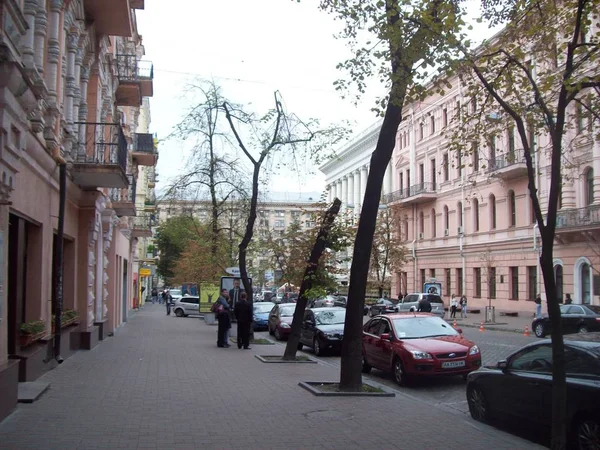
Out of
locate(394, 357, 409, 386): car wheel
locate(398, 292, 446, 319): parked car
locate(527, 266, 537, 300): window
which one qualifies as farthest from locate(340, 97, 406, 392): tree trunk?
locate(527, 266, 537, 300): window

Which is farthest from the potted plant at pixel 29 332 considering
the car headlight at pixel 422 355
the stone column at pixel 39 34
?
the car headlight at pixel 422 355

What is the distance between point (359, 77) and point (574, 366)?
4.91m

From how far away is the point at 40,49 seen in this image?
39.1 ft

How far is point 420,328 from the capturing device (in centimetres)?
1477

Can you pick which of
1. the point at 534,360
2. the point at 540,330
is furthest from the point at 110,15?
the point at 540,330

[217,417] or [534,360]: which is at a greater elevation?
[534,360]

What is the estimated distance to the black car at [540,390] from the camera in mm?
7414

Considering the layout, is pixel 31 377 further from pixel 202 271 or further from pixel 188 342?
pixel 202 271

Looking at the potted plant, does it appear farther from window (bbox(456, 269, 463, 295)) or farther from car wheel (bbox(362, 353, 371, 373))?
window (bbox(456, 269, 463, 295))

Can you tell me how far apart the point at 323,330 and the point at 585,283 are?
68.8ft

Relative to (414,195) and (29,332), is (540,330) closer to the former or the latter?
(29,332)

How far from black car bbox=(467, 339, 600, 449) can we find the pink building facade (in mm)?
17275

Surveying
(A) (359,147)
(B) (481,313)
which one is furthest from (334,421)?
(A) (359,147)

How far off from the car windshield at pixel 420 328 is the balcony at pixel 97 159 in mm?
7768
